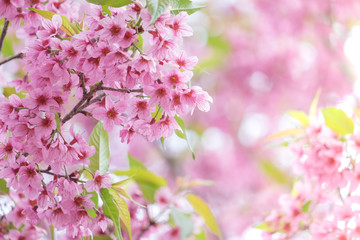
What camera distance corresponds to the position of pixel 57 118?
2.81ft

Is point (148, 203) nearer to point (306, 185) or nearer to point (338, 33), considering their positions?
point (306, 185)

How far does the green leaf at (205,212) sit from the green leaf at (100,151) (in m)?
0.47

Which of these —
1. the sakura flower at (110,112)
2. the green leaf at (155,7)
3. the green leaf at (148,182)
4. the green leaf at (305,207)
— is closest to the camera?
the green leaf at (155,7)

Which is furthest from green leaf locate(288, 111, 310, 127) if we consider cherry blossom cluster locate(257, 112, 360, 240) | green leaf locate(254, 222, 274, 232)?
green leaf locate(254, 222, 274, 232)

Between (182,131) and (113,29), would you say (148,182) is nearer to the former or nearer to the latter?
(182,131)

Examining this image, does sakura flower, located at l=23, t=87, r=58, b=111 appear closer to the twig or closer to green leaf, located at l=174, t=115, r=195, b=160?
the twig

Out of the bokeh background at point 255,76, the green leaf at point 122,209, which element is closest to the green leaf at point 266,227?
the green leaf at point 122,209

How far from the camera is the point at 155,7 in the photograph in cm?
79

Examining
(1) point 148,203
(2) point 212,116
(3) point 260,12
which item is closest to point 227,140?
(2) point 212,116

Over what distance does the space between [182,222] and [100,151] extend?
0.43 m

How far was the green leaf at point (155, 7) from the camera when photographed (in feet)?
2.58

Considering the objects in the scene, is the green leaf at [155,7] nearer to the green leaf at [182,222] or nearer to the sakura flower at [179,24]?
the sakura flower at [179,24]

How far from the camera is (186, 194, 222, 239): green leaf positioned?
139 centimetres

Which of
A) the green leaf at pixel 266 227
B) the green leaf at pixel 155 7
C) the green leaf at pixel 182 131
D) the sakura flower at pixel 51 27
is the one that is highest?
the green leaf at pixel 155 7
